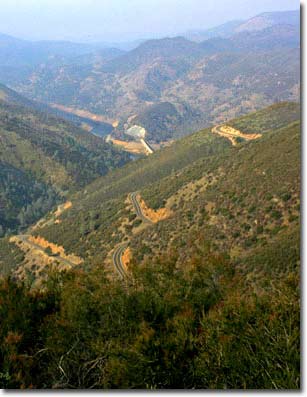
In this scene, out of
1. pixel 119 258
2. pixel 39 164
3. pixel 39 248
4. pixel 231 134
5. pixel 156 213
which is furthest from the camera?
pixel 39 164

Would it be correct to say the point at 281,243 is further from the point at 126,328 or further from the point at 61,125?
the point at 61,125

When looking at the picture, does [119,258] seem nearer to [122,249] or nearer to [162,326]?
[122,249]

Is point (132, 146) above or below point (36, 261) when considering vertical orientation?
below

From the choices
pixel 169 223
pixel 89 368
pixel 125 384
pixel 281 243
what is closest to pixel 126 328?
pixel 89 368

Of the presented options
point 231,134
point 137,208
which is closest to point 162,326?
point 137,208

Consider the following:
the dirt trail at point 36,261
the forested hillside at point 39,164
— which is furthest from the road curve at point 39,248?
the forested hillside at point 39,164

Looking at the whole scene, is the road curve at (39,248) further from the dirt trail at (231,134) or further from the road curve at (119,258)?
the dirt trail at (231,134)

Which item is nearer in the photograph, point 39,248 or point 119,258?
point 119,258

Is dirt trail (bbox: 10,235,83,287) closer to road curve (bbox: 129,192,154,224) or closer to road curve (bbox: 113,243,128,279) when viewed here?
road curve (bbox: 113,243,128,279)
